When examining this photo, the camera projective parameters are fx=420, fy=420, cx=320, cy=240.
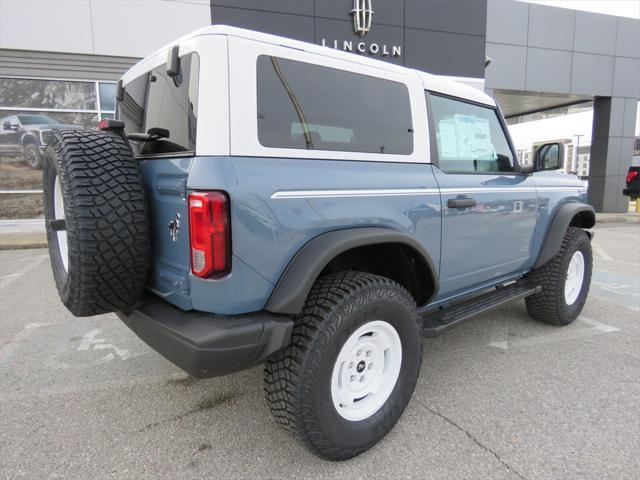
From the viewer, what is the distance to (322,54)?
2.10 metres

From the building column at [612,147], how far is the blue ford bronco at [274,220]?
48.1ft

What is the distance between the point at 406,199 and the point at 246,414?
158 centimetres

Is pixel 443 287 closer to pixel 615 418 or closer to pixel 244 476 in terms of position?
pixel 615 418

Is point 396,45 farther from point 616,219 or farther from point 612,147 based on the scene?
point 612,147

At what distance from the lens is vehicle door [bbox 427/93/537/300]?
2.66 metres

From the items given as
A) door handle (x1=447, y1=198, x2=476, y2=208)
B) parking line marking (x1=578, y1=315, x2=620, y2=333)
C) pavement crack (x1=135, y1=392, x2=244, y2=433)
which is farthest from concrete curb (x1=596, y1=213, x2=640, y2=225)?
pavement crack (x1=135, y1=392, x2=244, y2=433)

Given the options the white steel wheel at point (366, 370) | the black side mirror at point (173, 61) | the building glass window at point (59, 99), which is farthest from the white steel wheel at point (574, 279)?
the building glass window at point (59, 99)

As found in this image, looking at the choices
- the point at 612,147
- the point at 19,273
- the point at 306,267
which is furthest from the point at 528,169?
the point at 612,147

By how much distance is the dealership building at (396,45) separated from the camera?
30.1 feet

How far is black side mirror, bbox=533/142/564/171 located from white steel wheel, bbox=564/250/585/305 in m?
1.09

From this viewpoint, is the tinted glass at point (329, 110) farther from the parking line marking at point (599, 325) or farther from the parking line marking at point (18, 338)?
the parking line marking at point (18, 338)

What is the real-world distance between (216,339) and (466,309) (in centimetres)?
190

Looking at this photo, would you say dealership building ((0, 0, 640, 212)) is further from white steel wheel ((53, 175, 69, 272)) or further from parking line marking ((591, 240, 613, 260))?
white steel wheel ((53, 175, 69, 272))

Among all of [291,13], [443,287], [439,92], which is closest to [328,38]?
[291,13]
